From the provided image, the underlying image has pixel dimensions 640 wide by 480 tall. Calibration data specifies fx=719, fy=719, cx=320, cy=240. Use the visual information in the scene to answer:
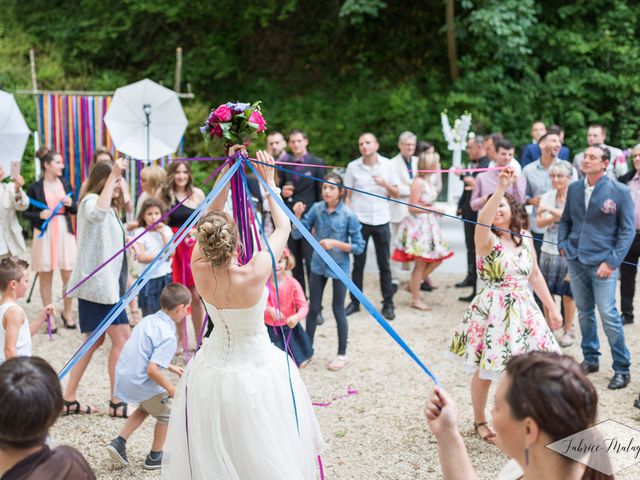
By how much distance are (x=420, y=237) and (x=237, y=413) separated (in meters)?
4.66

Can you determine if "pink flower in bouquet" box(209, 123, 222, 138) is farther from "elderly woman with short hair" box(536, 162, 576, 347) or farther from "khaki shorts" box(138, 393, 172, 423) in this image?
"elderly woman with short hair" box(536, 162, 576, 347)

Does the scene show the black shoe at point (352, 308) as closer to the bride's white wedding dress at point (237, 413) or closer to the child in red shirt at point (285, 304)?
the child in red shirt at point (285, 304)

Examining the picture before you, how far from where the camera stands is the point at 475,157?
7.86 meters

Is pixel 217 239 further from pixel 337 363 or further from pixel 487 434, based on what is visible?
pixel 337 363

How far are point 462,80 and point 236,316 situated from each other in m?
11.4

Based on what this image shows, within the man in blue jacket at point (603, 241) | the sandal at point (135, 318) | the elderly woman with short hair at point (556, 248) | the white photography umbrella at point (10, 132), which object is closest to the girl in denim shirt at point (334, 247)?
the elderly woman with short hair at point (556, 248)

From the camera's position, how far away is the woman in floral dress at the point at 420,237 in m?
7.39

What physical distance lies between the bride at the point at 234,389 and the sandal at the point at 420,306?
4.20m

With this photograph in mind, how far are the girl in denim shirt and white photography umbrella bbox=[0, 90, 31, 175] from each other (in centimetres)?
258

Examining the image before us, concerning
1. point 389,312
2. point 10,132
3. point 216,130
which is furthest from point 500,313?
point 10,132

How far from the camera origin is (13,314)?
3.86m

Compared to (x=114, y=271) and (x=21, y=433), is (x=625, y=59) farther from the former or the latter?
(x=21, y=433)

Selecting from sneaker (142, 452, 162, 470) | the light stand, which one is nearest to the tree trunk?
the light stand

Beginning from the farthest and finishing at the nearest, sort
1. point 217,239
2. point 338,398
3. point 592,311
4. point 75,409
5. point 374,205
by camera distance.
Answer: point 374,205 < point 592,311 < point 338,398 < point 75,409 < point 217,239
